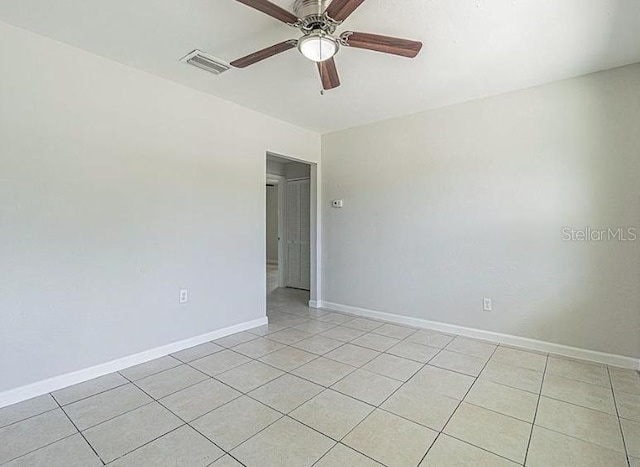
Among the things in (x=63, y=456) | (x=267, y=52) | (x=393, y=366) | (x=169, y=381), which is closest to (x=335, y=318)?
(x=393, y=366)

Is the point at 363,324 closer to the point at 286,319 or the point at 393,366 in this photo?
the point at 286,319

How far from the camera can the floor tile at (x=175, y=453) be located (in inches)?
62.2

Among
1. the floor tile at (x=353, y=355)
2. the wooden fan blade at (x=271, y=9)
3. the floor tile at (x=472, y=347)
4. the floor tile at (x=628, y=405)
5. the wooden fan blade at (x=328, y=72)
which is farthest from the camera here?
the floor tile at (x=472, y=347)

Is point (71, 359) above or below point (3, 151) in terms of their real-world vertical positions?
below

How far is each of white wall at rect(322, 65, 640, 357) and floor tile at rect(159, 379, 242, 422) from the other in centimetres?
233

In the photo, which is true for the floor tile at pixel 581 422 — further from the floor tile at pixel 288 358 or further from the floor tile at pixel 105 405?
the floor tile at pixel 105 405

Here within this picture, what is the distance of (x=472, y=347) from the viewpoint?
312 cm

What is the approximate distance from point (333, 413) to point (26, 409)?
1.99m

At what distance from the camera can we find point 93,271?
98.0 inches

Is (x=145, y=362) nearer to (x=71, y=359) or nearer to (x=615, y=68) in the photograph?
(x=71, y=359)

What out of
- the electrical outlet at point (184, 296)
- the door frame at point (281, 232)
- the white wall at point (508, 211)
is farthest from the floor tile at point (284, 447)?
the door frame at point (281, 232)

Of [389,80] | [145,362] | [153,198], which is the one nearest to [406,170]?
[389,80]

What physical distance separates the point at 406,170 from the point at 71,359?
3.68 metres

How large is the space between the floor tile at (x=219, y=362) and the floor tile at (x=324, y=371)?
0.55 meters
